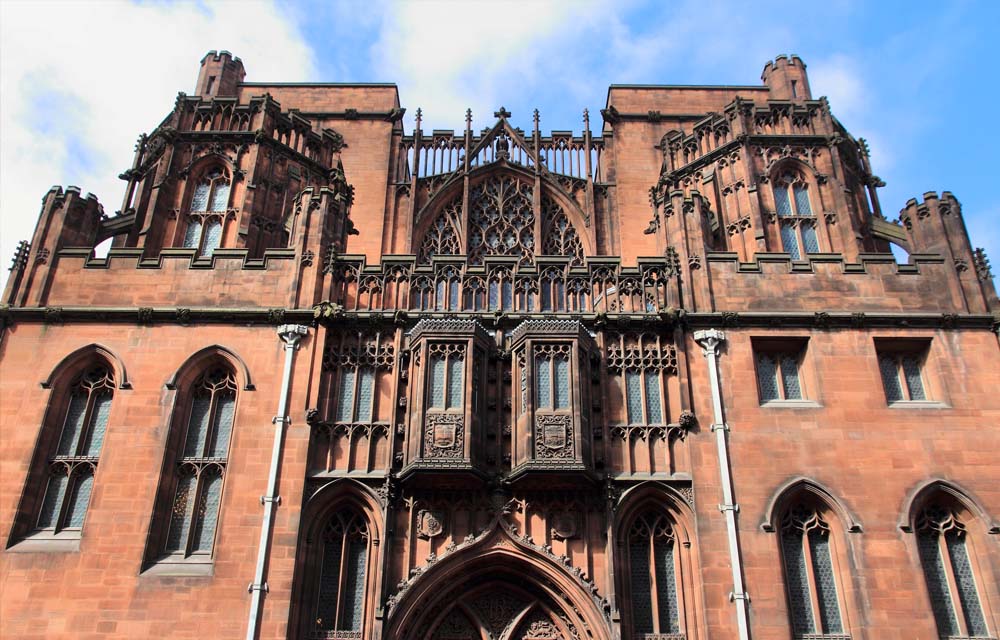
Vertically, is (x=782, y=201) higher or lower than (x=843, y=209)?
higher

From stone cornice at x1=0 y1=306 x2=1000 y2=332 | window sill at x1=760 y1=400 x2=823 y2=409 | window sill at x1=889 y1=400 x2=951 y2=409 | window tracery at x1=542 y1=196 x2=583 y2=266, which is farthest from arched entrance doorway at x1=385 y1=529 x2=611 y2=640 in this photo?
window tracery at x1=542 y1=196 x2=583 y2=266

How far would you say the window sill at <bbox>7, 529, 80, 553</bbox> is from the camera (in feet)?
49.0

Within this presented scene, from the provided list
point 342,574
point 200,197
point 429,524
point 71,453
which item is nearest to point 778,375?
point 429,524

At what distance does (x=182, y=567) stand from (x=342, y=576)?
2.68 meters

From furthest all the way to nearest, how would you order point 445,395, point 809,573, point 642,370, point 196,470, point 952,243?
point 952,243
point 642,370
point 196,470
point 445,395
point 809,573

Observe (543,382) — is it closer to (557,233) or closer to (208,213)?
(208,213)

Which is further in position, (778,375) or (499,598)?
(778,375)

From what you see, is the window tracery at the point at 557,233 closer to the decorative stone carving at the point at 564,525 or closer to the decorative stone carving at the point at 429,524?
the decorative stone carving at the point at 564,525

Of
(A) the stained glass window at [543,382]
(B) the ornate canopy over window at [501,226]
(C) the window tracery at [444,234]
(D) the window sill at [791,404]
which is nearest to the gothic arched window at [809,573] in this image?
(D) the window sill at [791,404]

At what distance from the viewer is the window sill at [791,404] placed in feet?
53.3

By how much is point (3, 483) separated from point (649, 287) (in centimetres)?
1237

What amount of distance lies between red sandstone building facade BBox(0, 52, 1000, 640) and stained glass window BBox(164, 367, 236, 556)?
0.05 m

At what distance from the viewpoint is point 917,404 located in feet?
53.9

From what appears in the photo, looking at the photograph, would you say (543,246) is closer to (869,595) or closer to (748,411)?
(748,411)
